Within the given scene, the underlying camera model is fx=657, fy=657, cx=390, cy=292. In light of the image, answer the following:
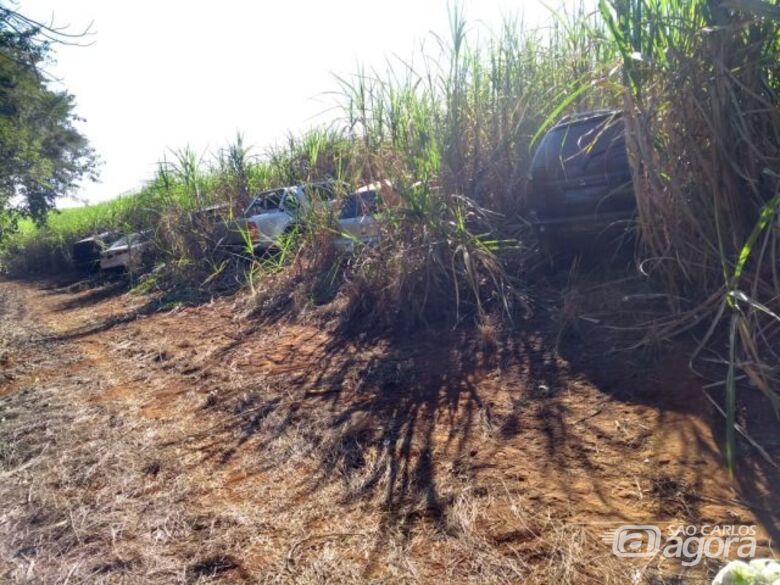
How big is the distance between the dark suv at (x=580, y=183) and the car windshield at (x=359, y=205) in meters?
1.67

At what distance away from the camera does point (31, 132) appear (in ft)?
57.8

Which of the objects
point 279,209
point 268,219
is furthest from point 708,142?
point 268,219

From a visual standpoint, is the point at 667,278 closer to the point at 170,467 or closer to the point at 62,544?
the point at 170,467

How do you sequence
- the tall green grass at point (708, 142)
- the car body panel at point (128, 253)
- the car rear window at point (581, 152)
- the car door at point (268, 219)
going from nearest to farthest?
the tall green grass at point (708, 142) → the car rear window at point (581, 152) → the car door at point (268, 219) → the car body panel at point (128, 253)

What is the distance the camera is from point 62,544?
2.67 meters

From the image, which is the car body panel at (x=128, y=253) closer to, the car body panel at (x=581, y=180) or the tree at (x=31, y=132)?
the tree at (x=31, y=132)

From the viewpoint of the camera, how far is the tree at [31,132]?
7.38 metres

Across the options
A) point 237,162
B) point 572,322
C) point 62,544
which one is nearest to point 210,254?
point 237,162

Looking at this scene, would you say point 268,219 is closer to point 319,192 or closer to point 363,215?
point 319,192

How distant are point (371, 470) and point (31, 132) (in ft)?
59.4

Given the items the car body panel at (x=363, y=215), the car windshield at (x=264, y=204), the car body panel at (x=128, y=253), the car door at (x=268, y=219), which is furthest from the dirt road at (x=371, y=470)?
the car body panel at (x=128, y=253)

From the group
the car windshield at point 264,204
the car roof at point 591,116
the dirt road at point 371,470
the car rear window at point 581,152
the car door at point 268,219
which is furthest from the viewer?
the car door at point 268,219

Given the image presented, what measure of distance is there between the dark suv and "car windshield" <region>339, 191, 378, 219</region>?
167cm

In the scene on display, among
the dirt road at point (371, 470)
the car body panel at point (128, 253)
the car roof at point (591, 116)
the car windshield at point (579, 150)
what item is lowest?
the dirt road at point (371, 470)
